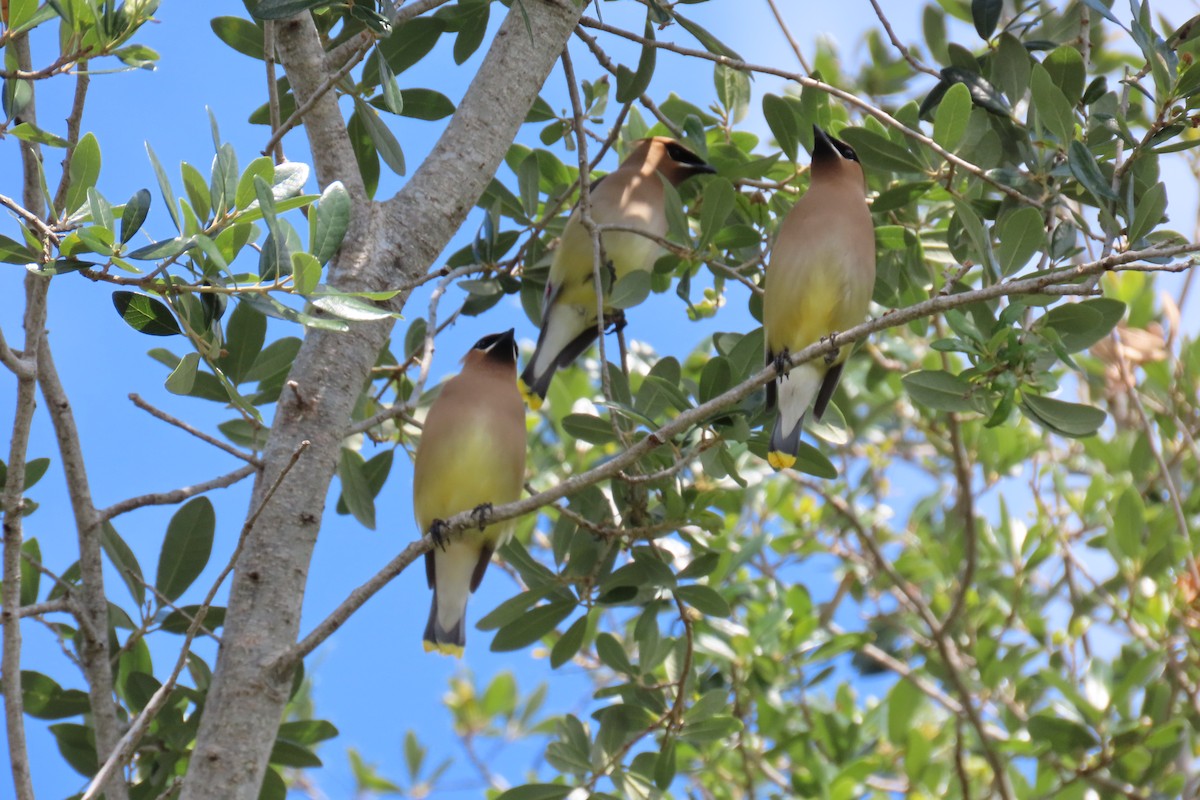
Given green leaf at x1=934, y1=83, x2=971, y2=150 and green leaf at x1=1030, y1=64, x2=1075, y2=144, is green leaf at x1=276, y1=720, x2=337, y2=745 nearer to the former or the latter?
green leaf at x1=934, y1=83, x2=971, y2=150

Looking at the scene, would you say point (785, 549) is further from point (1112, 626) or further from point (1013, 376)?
point (1013, 376)

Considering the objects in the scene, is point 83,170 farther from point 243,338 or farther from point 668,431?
point 668,431

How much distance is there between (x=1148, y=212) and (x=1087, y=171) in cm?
16

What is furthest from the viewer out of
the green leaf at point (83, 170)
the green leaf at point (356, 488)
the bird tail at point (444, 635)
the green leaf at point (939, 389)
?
the bird tail at point (444, 635)

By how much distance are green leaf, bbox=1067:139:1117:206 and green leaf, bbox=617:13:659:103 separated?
1113 mm

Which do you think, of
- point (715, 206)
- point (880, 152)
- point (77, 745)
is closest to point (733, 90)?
point (715, 206)

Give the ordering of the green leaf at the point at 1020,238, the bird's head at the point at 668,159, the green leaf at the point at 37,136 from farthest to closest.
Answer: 1. the bird's head at the point at 668,159
2. the green leaf at the point at 1020,238
3. the green leaf at the point at 37,136

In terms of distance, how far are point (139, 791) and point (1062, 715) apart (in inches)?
111

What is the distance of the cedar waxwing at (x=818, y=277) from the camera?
3166 mm

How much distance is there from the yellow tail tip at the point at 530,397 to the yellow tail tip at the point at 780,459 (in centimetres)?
132

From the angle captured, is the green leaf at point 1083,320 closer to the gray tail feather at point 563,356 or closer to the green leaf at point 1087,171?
the green leaf at point 1087,171

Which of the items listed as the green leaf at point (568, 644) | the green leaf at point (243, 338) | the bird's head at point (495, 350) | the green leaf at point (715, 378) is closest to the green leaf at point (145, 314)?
the green leaf at point (243, 338)

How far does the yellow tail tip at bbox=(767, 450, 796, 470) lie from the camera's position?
291cm

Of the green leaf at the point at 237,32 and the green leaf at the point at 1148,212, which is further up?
the green leaf at the point at 237,32
